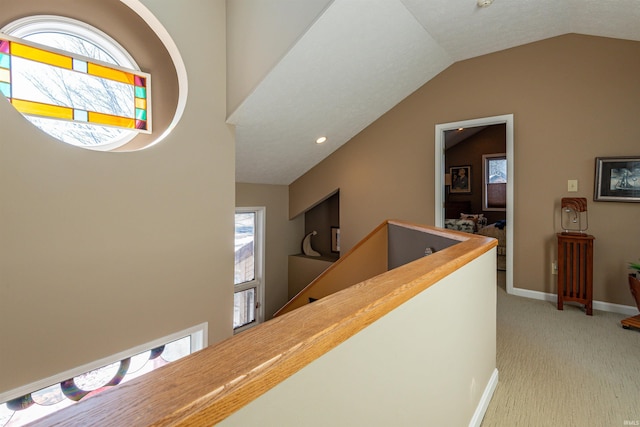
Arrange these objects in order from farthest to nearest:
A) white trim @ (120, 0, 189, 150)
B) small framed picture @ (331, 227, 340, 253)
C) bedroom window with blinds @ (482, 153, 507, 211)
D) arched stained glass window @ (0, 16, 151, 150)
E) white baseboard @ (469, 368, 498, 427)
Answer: bedroom window with blinds @ (482, 153, 507, 211)
small framed picture @ (331, 227, 340, 253)
white trim @ (120, 0, 189, 150)
arched stained glass window @ (0, 16, 151, 150)
white baseboard @ (469, 368, 498, 427)

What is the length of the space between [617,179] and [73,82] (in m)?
4.98

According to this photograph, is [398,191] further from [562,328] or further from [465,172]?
[465,172]

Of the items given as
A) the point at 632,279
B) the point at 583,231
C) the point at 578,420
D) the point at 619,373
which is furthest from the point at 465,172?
the point at 578,420

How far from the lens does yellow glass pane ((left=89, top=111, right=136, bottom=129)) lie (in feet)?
9.12

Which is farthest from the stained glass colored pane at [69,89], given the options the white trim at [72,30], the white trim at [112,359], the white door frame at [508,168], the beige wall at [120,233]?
the white door frame at [508,168]

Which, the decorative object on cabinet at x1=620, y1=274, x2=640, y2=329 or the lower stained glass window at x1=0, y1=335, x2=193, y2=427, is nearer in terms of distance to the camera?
the lower stained glass window at x1=0, y1=335, x2=193, y2=427

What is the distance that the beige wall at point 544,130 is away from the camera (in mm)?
2941

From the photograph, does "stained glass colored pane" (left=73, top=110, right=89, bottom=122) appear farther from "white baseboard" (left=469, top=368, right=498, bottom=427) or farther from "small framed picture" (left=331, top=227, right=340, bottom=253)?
"small framed picture" (left=331, top=227, right=340, bottom=253)

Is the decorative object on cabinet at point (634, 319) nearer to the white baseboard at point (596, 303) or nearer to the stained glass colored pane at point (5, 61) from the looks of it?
the white baseboard at point (596, 303)

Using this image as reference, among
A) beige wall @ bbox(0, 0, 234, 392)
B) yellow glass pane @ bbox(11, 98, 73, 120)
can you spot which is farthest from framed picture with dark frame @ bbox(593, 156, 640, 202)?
yellow glass pane @ bbox(11, 98, 73, 120)

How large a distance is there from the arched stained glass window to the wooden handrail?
2.84 meters

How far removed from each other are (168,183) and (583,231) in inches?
158

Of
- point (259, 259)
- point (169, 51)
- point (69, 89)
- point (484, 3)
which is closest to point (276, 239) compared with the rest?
point (259, 259)

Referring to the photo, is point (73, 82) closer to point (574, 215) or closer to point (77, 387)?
point (77, 387)
